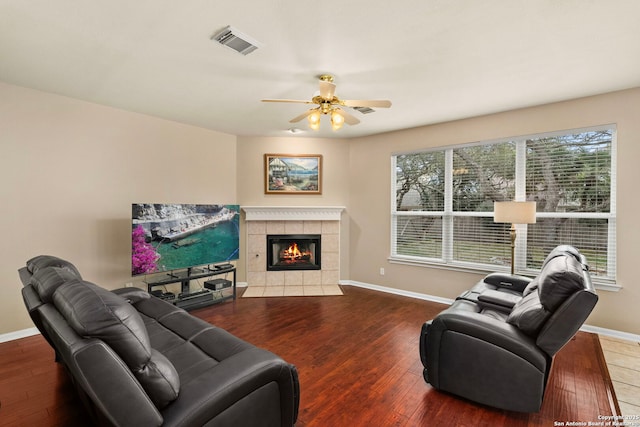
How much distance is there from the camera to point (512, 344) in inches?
77.7

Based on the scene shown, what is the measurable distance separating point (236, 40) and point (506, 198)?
3.78m

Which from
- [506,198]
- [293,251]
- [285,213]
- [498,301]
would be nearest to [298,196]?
[285,213]

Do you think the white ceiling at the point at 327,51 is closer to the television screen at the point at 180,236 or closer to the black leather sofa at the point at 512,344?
the television screen at the point at 180,236

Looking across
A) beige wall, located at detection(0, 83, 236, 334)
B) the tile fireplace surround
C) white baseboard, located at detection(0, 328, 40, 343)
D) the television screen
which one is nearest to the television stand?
the television screen

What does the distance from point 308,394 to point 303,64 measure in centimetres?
274

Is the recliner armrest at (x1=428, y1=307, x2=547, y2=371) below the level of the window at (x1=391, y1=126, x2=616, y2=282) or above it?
below

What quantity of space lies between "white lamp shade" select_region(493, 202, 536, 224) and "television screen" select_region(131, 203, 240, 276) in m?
3.63

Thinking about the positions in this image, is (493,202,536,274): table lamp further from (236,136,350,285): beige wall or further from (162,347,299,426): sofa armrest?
(162,347,299,426): sofa armrest

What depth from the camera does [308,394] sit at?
2.28m

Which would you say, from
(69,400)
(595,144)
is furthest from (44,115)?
(595,144)

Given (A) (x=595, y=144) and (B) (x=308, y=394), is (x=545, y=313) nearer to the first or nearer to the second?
(B) (x=308, y=394)

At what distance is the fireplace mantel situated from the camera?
5.21m

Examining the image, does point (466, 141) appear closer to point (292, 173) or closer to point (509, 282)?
point (509, 282)

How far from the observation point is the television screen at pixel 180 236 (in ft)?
12.0
